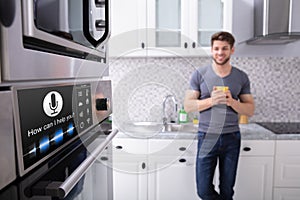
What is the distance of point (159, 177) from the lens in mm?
1940

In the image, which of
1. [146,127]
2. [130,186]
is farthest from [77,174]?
[130,186]

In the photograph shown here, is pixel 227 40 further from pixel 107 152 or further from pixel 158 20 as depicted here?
pixel 107 152

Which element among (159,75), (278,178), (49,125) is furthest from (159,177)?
(49,125)

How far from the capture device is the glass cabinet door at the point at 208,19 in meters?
2.07

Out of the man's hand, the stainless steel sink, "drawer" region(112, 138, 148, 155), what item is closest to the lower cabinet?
the man's hand

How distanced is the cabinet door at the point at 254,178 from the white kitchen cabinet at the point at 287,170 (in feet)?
0.16

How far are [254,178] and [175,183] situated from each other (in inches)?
22.1

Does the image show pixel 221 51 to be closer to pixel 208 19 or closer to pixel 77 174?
pixel 208 19

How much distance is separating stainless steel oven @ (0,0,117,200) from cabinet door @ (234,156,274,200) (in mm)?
1448

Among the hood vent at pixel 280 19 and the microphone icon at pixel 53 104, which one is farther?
the hood vent at pixel 280 19

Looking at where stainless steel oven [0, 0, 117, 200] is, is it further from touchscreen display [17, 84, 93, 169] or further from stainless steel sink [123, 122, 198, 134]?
stainless steel sink [123, 122, 198, 134]

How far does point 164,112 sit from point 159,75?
1.36m

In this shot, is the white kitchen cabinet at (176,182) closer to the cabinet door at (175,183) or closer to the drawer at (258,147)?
the cabinet door at (175,183)

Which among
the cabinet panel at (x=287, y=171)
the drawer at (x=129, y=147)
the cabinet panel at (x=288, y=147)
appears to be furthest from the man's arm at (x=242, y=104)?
the drawer at (x=129, y=147)
